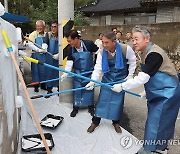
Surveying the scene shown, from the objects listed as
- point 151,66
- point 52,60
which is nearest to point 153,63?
point 151,66

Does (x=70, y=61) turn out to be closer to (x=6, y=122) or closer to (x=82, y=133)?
(x=82, y=133)

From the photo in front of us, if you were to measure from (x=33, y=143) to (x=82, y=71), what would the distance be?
4.91ft

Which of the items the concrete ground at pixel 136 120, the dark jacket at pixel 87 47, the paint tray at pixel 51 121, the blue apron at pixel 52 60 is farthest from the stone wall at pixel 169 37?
the paint tray at pixel 51 121

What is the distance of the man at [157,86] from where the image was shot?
246 cm

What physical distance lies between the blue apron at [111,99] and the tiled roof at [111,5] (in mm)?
12720

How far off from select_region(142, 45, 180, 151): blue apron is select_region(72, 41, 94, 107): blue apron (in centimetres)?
137

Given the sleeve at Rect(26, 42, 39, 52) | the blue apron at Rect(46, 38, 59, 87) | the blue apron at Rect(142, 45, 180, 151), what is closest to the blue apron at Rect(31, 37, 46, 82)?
the blue apron at Rect(46, 38, 59, 87)

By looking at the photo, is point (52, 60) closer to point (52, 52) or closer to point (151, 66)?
point (52, 52)

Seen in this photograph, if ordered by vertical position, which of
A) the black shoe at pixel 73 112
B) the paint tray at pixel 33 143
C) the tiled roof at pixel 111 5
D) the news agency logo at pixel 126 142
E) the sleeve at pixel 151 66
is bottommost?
the news agency logo at pixel 126 142

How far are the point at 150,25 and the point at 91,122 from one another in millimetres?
6336

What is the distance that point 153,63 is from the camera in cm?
242

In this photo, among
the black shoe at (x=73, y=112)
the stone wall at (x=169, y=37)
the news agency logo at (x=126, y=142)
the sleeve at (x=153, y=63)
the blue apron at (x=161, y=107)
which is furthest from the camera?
the stone wall at (x=169, y=37)

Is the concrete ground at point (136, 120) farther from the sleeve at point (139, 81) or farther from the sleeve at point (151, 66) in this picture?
the sleeve at point (151, 66)

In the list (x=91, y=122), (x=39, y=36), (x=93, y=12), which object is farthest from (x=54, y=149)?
(x=93, y=12)
